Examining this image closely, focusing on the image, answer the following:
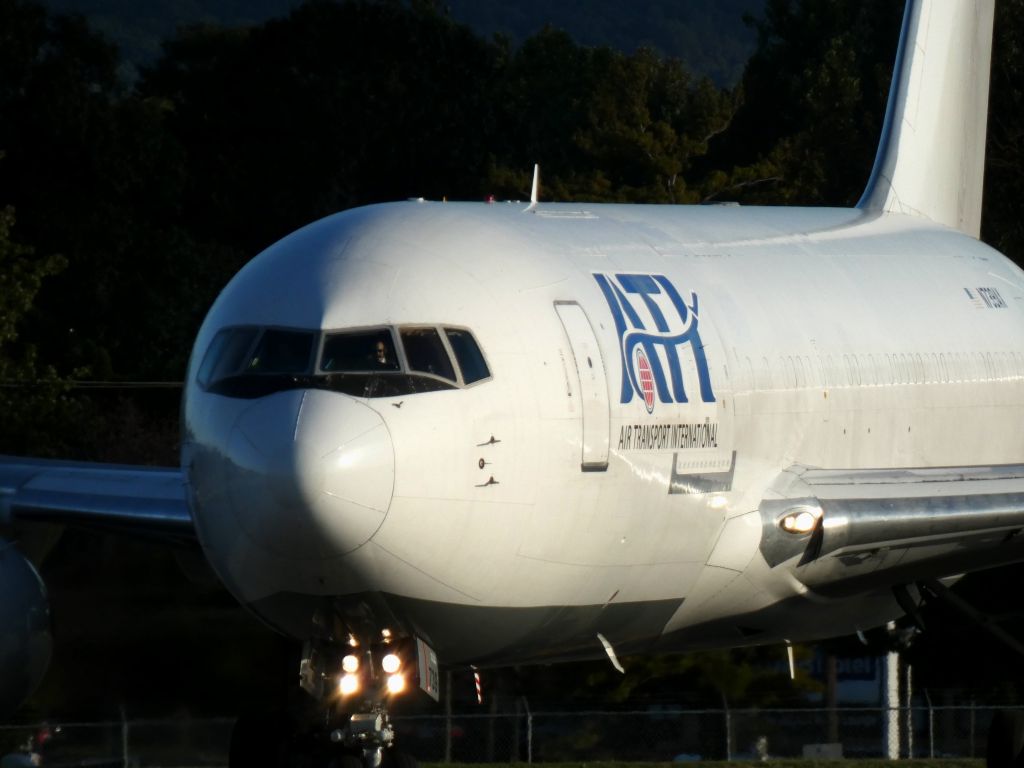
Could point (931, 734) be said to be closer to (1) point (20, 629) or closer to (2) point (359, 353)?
(1) point (20, 629)

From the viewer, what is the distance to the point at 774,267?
18109 mm

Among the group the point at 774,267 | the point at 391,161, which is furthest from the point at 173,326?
the point at 774,267

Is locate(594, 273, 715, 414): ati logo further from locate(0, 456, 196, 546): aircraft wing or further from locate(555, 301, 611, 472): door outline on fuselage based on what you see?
locate(0, 456, 196, 546): aircraft wing

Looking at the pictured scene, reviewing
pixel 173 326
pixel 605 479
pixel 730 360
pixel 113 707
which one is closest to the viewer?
pixel 605 479

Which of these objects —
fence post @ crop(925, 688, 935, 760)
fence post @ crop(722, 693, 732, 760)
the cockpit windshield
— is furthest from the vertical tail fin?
the cockpit windshield

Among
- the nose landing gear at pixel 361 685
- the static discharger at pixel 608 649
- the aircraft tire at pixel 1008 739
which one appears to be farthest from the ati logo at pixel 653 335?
the aircraft tire at pixel 1008 739

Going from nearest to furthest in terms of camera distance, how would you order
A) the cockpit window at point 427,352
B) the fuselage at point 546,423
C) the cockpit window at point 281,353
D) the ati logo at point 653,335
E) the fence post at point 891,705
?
the fuselage at point 546,423, the cockpit window at point 281,353, the cockpit window at point 427,352, the ati logo at point 653,335, the fence post at point 891,705

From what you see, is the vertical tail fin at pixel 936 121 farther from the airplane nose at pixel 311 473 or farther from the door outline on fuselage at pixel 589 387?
the airplane nose at pixel 311 473

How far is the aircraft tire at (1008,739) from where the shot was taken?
1872 centimetres

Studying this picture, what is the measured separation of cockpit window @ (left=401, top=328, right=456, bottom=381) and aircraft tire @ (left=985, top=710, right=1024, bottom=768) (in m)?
7.75

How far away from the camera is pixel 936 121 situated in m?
25.1

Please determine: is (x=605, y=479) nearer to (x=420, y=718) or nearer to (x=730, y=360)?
(x=730, y=360)

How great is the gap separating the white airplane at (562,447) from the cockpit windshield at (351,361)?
0.02 meters

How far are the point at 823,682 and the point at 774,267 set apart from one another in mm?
10288
